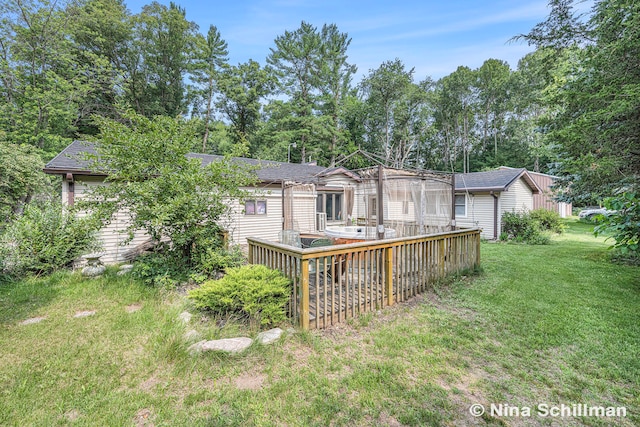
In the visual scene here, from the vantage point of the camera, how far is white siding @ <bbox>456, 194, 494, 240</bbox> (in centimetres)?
1191

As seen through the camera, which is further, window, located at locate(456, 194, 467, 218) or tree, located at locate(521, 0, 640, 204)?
window, located at locate(456, 194, 467, 218)

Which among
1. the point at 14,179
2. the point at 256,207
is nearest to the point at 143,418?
the point at 256,207

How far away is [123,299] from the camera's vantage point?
4.50 m

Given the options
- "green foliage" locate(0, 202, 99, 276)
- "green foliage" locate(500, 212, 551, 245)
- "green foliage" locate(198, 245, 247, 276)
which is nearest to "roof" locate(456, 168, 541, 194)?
"green foliage" locate(500, 212, 551, 245)

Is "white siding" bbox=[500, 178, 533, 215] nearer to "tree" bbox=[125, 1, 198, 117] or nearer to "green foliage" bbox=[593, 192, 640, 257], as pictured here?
"green foliage" bbox=[593, 192, 640, 257]

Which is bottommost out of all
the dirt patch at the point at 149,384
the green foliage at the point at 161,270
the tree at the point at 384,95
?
the dirt patch at the point at 149,384

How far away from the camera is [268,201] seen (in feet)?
33.9

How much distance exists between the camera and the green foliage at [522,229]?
1037 cm

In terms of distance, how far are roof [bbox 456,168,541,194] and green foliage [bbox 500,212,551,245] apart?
127 centimetres

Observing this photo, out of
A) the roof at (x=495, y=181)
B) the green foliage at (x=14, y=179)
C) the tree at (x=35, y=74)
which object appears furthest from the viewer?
the tree at (x=35, y=74)

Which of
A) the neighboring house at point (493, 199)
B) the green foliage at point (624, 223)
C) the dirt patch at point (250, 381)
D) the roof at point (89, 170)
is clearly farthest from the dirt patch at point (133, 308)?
the neighboring house at point (493, 199)

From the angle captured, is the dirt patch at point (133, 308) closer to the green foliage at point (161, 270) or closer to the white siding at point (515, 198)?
the green foliage at point (161, 270)

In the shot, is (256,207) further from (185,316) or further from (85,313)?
(185,316)

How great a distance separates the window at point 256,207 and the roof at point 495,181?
7.82 m
